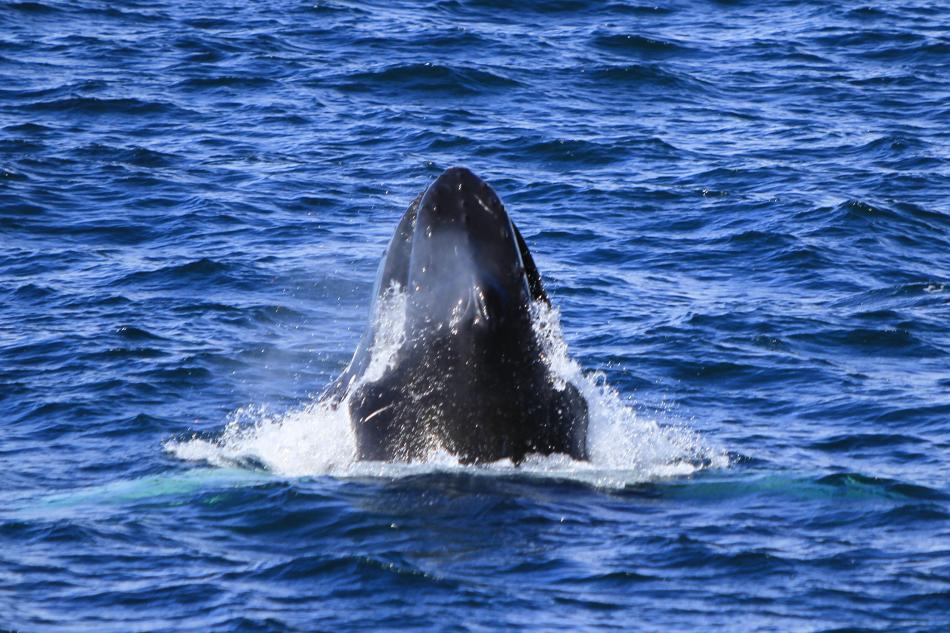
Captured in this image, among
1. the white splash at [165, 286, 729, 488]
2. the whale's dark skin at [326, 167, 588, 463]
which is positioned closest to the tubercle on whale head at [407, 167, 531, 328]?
the whale's dark skin at [326, 167, 588, 463]

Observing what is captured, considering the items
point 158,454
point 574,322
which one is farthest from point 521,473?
point 574,322

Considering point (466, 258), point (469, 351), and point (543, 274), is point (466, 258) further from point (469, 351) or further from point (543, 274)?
point (543, 274)

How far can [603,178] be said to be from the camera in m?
29.3

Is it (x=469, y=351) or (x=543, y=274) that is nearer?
(x=469, y=351)

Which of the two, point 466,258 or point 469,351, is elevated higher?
point 466,258

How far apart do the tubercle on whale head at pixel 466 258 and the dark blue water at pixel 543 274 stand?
4.28 feet

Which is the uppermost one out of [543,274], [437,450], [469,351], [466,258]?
[466,258]

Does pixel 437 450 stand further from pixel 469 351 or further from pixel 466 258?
pixel 466 258

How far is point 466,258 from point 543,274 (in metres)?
10.4

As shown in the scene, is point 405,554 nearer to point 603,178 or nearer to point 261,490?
point 261,490

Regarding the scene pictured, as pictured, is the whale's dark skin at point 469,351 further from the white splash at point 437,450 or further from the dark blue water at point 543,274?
the dark blue water at point 543,274

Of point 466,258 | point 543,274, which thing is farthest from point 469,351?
point 543,274

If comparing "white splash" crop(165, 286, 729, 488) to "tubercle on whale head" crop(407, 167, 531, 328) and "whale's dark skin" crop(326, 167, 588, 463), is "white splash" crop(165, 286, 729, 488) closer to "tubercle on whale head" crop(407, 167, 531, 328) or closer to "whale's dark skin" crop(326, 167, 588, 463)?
"whale's dark skin" crop(326, 167, 588, 463)

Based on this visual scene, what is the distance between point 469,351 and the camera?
45.5 ft
